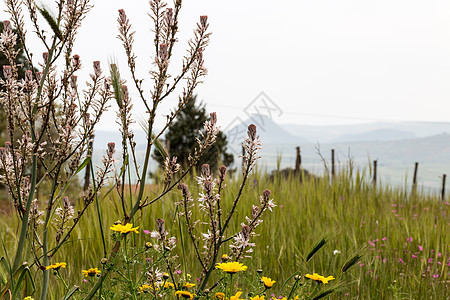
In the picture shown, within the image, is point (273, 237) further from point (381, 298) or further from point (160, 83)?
point (160, 83)

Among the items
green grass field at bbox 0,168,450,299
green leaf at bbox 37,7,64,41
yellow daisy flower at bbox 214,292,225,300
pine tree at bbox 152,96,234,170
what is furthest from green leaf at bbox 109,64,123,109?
pine tree at bbox 152,96,234,170

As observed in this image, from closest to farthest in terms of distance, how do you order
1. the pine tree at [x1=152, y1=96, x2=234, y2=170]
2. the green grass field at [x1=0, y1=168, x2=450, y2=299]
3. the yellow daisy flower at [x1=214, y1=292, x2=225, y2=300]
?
the yellow daisy flower at [x1=214, y1=292, x2=225, y2=300]
the green grass field at [x1=0, y1=168, x2=450, y2=299]
the pine tree at [x1=152, y1=96, x2=234, y2=170]

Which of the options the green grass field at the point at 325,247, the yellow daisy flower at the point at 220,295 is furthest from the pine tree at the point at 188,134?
the yellow daisy flower at the point at 220,295

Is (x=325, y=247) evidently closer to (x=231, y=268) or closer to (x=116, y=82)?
(x=231, y=268)

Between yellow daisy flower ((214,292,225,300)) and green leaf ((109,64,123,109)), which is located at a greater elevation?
green leaf ((109,64,123,109))

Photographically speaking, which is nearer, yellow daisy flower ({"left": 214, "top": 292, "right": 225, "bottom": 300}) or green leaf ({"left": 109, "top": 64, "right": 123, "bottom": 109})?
green leaf ({"left": 109, "top": 64, "right": 123, "bottom": 109})

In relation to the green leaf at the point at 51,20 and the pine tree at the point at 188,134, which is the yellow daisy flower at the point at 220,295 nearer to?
the green leaf at the point at 51,20

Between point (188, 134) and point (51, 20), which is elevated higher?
point (51, 20)

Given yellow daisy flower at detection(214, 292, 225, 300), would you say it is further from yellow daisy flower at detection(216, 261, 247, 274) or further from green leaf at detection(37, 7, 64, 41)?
green leaf at detection(37, 7, 64, 41)

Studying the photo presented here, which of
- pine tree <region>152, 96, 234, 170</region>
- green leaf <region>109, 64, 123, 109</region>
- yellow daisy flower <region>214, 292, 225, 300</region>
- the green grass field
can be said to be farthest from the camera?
pine tree <region>152, 96, 234, 170</region>

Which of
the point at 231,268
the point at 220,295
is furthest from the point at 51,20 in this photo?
the point at 220,295

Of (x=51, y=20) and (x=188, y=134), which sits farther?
(x=188, y=134)

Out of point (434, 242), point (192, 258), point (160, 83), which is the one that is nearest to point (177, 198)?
point (192, 258)

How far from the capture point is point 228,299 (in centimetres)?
224
